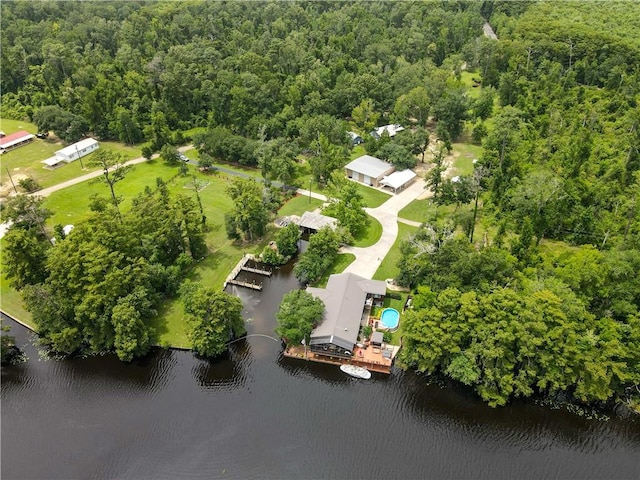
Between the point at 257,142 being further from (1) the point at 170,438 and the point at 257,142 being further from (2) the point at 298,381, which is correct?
(1) the point at 170,438

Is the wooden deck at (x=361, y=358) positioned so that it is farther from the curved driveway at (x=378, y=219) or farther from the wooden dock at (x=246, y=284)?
the curved driveway at (x=378, y=219)

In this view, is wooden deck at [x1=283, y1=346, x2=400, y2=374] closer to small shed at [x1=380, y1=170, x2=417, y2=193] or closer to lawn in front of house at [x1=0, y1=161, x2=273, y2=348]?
lawn in front of house at [x1=0, y1=161, x2=273, y2=348]

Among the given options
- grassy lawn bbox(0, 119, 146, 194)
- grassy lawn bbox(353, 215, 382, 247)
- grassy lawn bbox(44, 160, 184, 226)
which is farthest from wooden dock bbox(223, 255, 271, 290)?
grassy lawn bbox(0, 119, 146, 194)

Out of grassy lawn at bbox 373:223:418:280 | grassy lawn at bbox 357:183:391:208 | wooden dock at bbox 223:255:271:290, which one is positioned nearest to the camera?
wooden dock at bbox 223:255:271:290

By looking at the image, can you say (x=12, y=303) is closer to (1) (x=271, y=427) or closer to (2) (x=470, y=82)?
(1) (x=271, y=427)

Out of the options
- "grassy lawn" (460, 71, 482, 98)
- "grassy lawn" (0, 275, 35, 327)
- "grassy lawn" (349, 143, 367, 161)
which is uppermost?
"grassy lawn" (460, 71, 482, 98)

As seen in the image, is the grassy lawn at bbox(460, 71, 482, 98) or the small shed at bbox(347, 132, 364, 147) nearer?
the small shed at bbox(347, 132, 364, 147)
